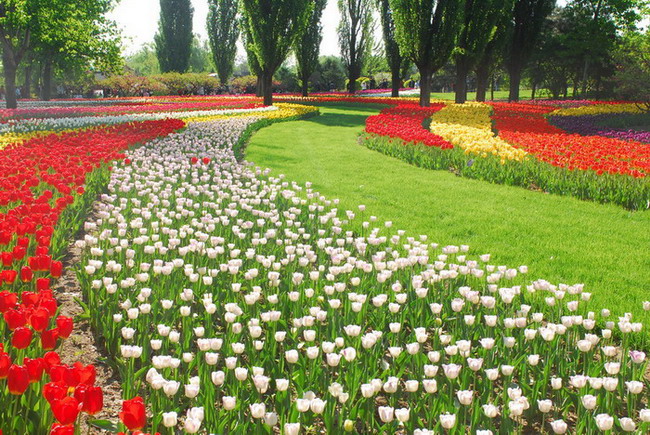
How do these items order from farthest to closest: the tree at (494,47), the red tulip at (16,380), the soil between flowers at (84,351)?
the tree at (494,47)
the soil between flowers at (84,351)
the red tulip at (16,380)

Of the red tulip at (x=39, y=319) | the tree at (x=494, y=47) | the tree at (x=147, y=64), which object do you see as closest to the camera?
the red tulip at (x=39, y=319)

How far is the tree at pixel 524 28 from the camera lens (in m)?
32.7

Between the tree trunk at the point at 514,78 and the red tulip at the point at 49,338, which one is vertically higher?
the tree trunk at the point at 514,78

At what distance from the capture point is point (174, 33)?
170ft

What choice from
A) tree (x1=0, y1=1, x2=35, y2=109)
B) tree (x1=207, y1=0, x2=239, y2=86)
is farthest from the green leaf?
tree (x1=207, y1=0, x2=239, y2=86)

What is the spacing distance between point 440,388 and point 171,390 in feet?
4.72

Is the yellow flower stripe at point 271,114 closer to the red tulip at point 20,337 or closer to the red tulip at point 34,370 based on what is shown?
the red tulip at point 20,337

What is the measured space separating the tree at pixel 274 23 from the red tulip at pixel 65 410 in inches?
968

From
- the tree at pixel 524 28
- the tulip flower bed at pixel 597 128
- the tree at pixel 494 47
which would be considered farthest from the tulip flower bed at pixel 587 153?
the tree at pixel 524 28

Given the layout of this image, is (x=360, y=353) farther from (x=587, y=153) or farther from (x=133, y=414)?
(x=587, y=153)

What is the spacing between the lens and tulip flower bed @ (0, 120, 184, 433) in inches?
82.9

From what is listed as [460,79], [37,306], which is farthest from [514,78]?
[37,306]

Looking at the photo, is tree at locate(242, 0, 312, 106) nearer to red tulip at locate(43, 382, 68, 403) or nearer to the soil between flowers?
the soil between flowers

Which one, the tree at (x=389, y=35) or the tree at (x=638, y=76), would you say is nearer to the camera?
the tree at (x=638, y=76)
